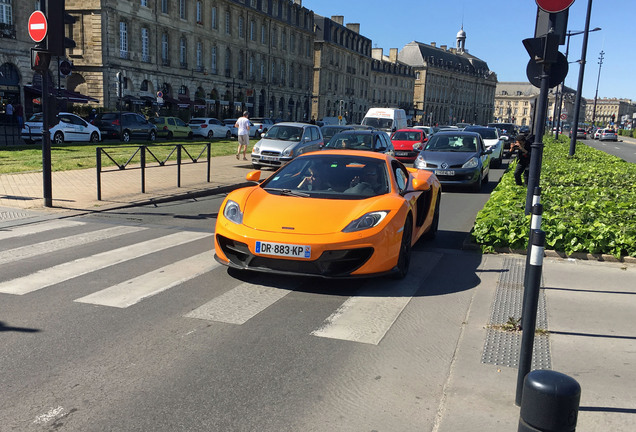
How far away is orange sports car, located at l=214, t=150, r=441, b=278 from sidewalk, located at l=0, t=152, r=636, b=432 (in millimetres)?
1073

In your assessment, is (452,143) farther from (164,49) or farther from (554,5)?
(164,49)

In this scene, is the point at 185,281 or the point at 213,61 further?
the point at 213,61

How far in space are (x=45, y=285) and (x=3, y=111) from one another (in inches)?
1430

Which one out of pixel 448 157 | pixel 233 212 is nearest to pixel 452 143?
pixel 448 157

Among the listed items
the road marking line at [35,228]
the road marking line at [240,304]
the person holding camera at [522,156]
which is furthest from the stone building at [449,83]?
the road marking line at [240,304]

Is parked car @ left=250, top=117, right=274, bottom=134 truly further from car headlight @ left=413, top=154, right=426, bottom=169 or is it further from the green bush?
the green bush

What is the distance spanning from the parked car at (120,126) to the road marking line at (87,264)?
79.3 feet

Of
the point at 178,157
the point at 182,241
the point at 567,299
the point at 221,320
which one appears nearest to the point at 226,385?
the point at 221,320

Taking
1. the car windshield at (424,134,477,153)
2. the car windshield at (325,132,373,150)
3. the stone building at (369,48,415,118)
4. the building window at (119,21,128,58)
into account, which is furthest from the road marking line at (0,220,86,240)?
the stone building at (369,48,415,118)

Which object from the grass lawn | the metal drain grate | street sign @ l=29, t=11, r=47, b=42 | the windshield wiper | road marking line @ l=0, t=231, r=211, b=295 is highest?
street sign @ l=29, t=11, r=47, b=42

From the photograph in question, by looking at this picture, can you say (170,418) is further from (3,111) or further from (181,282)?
(3,111)

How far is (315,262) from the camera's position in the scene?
5.63 metres

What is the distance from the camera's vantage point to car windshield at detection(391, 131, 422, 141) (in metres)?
26.8

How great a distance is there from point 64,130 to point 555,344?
26444 mm
